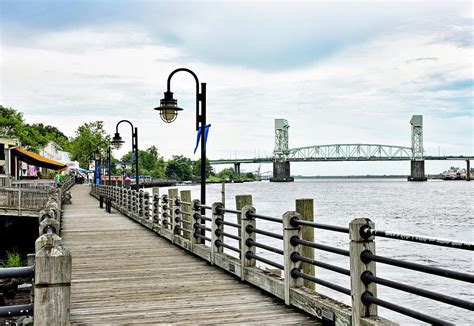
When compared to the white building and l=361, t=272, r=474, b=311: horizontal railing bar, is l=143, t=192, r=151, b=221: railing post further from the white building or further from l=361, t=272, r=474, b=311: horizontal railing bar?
the white building

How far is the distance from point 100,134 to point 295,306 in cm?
10568

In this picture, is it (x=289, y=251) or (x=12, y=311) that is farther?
(x=289, y=251)

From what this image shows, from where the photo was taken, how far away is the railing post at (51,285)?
4.43 meters

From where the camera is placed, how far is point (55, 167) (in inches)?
1501

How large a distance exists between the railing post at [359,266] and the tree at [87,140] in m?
101

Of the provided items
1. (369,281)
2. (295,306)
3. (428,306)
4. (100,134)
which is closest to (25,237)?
(428,306)

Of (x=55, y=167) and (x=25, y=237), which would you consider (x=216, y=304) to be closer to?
(x=25, y=237)

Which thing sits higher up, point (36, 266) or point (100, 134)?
point (100, 134)

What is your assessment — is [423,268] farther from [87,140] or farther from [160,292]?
[87,140]

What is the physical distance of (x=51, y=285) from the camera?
4457mm

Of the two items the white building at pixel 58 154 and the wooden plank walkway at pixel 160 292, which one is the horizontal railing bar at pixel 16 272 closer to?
the wooden plank walkway at pixel 160 292

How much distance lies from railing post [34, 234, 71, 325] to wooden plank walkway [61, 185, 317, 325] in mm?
2969

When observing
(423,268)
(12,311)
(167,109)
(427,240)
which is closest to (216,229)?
(167,109)

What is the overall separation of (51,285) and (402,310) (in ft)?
11.3
